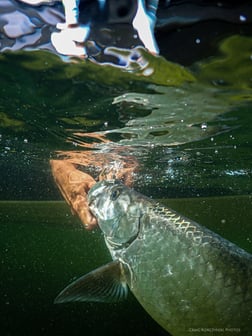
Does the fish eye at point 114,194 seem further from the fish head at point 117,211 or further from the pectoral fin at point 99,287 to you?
the pectoral fin at point 99,287

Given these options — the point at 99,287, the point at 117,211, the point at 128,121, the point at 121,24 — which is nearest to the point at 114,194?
the point at 117,211

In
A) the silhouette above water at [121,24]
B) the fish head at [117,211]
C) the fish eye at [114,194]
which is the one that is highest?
the silhouette above water at [121,24]

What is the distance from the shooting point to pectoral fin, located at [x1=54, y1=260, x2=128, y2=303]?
4.38 meters

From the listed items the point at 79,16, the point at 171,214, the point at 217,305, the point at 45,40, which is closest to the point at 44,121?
the point at 45,40

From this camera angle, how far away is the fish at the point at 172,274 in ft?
13.2

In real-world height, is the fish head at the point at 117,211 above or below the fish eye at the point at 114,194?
below

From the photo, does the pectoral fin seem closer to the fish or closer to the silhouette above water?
the fish

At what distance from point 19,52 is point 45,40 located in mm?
812

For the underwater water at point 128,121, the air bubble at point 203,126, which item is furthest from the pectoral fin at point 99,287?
the air bubble at point 203,126

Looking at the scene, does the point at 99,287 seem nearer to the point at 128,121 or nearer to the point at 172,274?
the point at 172,274

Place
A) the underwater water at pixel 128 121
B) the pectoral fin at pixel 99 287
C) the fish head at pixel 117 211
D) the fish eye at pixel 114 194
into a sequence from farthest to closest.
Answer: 1. the underwater water at pixel 128 121
2. the fish eye at pixel 114 194
3. the fish head at pixel 117 211
4. the pectoral fin at pixel 99 287

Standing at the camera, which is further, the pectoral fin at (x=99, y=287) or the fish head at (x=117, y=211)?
the fish head at (x=117, y=211)

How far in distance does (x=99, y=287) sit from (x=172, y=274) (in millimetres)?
980

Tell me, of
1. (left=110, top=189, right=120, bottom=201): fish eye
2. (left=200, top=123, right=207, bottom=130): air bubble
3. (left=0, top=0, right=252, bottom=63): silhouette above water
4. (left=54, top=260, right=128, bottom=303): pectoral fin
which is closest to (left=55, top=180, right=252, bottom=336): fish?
(left=54, top=260, right=128, bottom=303): pectoral fin
